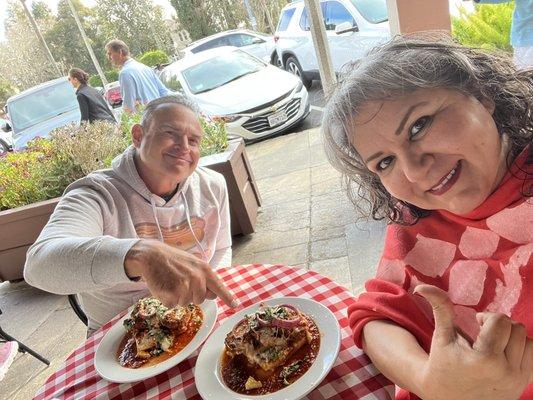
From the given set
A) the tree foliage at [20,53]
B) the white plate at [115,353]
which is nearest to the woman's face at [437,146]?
the white plate at [115,353]

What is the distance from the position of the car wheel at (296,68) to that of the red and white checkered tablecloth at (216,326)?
7.47 metres

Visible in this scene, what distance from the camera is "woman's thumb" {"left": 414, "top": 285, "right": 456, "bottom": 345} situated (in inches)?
27.1

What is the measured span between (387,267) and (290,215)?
2.92m

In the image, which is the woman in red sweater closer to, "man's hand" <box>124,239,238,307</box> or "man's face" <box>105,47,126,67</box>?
"man's hand" <box>124,239,238,307</box>

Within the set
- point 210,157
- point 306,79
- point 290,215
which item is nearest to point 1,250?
point 210,157

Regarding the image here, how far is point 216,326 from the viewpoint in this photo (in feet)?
4.53

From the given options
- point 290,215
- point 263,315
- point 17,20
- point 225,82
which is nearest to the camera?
point 263,315

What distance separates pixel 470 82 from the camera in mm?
968

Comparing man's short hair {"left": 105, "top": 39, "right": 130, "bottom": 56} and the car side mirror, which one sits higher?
man's short hair {"left": 105, "top": 39, "right": 130, "bottom": 56}

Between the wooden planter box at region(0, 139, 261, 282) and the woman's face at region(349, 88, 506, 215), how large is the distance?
8.77 ft

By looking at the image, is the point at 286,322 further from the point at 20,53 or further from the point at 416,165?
the point at 20,53

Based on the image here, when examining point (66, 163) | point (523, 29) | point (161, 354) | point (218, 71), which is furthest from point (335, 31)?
point (161, 354)

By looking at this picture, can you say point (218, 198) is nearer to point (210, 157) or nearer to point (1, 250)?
point (210, 157)

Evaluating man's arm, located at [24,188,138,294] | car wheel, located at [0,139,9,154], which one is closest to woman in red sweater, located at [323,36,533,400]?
man's arm, located at [24,188,138,294]
